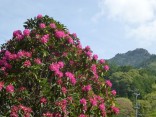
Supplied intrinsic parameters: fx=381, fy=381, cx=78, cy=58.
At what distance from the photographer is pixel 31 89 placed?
12586 mm

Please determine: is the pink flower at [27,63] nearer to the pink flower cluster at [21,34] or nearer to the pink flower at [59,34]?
the pink flower cluster at [21,34]

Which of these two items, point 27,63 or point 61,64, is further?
point 61,64

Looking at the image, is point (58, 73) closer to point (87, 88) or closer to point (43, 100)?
point (43, 100)

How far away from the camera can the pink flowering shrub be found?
1204 centimetres

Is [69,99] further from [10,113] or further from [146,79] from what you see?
[146,79]

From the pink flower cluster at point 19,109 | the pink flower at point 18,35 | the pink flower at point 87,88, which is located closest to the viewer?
the pink flower cluster at point 19,109

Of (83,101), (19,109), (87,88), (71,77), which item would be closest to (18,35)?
(71,77)

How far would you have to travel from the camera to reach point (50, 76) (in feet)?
41.4

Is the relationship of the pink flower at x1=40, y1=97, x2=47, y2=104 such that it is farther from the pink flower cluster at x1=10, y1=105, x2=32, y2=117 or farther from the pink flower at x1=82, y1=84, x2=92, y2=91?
the pink flower at x1=82, y1=84, x2=92, y2=91

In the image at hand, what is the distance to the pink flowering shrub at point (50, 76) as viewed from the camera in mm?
12039

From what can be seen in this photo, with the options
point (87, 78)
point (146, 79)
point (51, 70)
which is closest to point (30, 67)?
point (51, 70)

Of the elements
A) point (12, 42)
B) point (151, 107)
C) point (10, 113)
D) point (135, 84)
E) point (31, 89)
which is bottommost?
point (10, 113)

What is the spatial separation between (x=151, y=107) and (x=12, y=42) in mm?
84266

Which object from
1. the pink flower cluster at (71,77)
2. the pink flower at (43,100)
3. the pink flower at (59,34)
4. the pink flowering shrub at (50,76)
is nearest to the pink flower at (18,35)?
the pink flowering shrub at (50,76)
